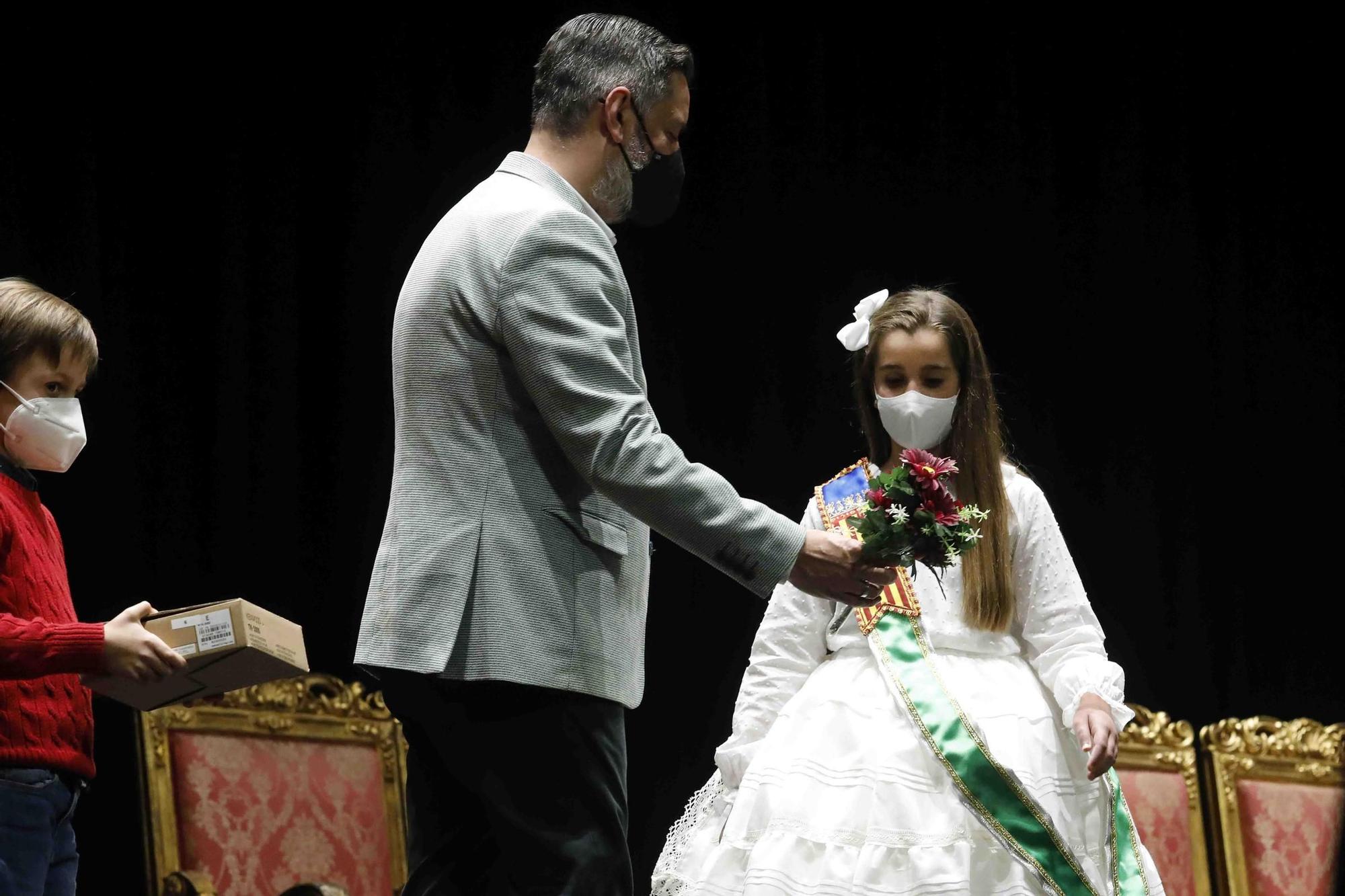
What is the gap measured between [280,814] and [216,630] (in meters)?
1.64

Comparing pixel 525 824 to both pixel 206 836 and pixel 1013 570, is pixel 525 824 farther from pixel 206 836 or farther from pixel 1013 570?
pixel 206 836

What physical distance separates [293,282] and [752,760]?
1949 millimetres

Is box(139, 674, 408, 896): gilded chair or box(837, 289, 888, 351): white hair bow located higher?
box(837, 289, 888, 351): white hair bow

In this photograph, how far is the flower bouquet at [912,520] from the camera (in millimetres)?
2010

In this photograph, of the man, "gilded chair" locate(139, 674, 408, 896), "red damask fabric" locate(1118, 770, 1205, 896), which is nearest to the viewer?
the man

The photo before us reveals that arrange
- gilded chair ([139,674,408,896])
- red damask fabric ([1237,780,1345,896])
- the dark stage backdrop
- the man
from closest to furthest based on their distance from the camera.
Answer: the man, red damask fabric ([1237,780,1345,896]), the dark stage backdrop, gilded chair ([139,674,408,896])

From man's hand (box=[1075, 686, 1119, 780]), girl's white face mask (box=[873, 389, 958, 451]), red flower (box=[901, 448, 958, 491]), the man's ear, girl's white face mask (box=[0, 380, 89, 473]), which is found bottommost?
man's hand (box=[1075, 686, 1119, 780])

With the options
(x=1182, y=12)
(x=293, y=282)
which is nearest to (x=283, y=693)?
(x=293, y=282)

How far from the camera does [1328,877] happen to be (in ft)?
10.0

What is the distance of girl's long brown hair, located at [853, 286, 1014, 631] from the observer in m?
2.65

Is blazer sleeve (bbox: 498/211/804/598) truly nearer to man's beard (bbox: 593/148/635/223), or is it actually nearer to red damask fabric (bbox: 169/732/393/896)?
man's beard (bbox: 593/148/635/223)

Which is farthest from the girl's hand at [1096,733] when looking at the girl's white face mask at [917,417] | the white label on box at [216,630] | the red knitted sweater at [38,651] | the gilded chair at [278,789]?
the gilded chair at [278,789]

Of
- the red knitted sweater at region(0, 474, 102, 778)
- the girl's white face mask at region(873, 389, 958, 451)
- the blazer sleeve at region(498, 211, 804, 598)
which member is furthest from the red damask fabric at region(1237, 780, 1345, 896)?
the red knitted sweater at region(0, 474, 102, 778)

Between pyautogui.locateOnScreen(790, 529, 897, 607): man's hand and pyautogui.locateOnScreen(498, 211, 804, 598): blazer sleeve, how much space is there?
0.03m
